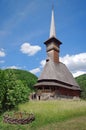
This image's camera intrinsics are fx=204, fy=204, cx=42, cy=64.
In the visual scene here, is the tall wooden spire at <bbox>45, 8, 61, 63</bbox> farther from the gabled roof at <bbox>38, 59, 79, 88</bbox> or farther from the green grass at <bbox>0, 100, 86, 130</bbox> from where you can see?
the green grass at <bbox>0, 100, 86, 130</bbox>

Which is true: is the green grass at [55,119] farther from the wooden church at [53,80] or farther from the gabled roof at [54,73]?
the gabled roof at [54,73]

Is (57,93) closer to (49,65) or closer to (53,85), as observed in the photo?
(53,85)

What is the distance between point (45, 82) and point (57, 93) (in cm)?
394

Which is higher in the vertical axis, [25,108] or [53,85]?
[53,85]

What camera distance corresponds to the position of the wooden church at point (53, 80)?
1841 inches

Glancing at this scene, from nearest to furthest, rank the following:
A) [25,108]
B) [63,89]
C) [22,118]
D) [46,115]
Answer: [22,118] → [46,115] → [25,108] → [63,89]

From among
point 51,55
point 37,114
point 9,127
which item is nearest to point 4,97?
point 37,114

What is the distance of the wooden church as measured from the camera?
153 feet

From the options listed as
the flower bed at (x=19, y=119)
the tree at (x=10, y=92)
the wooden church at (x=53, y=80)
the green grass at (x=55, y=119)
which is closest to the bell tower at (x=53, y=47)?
the wooden church at (x=53, y=80)

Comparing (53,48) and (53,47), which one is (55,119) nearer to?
(53,48)

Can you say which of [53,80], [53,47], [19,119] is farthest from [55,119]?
[53,47]

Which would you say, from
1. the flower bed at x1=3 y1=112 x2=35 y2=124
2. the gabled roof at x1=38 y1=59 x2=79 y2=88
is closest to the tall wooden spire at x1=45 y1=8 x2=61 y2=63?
the gabled roof at x1=38 y1=59 x2=79 y2=88

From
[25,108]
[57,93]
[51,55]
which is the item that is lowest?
[25,108]

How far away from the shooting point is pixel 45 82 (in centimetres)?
4697
